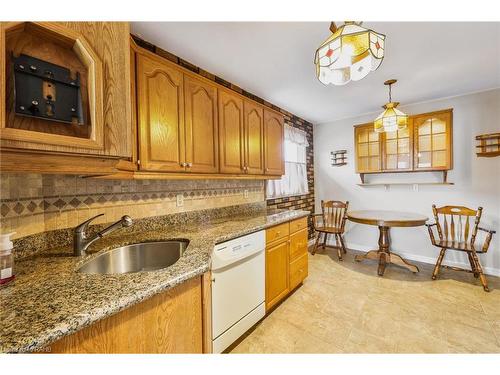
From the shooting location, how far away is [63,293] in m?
0.74

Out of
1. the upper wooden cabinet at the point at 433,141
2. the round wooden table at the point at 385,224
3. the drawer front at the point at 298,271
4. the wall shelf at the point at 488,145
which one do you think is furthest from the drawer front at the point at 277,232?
the wall shelf at the point at 488,145

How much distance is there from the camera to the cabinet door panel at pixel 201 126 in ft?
5.55

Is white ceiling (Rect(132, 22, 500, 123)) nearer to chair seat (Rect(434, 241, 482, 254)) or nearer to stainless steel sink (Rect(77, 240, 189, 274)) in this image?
stainless steel sink (Rect(77, 240, 189, 274))

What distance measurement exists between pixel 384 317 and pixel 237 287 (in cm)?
143

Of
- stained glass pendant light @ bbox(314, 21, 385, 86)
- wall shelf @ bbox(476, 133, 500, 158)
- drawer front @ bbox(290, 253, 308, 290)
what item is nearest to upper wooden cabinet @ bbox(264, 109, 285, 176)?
drawer front @ bbox(290, 253, 308, 290)

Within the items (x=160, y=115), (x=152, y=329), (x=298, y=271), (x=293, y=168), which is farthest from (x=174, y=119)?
(x=293, y=168)

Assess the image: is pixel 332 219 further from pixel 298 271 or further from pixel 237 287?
pixel 237 287

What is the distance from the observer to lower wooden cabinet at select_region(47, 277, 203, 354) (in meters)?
0.65

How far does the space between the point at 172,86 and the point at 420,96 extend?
10.6ft

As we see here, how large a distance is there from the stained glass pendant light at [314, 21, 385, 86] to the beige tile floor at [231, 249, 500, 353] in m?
1.92

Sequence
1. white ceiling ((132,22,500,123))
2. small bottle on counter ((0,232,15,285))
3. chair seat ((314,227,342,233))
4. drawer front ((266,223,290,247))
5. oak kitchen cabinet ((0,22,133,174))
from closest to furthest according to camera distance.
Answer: oak kitchen cabinet ((0,22,133,174)) < small bottle on counter ((0,232,15,285)) < white ceiling ((132,22,500,123)) < drawer front ((266,223,290,247)) < chair seat ((314,227,342,233))

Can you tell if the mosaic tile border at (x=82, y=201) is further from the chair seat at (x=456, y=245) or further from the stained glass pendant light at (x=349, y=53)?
the chair seat at (x=456, y=245)

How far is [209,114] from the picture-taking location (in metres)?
1.86
